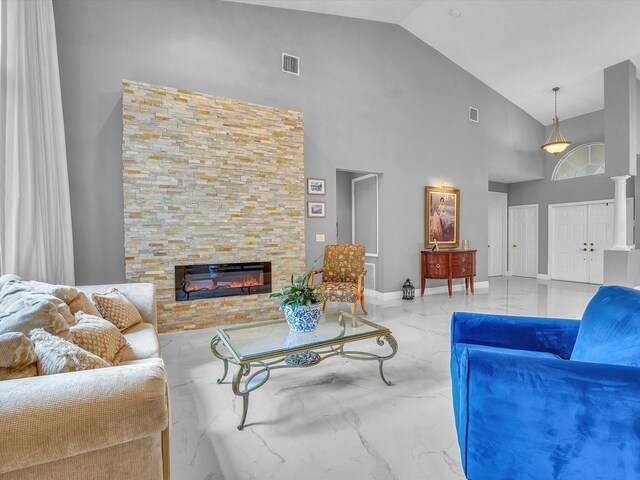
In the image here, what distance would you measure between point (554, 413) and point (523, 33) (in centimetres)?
600

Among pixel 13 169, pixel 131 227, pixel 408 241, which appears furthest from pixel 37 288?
pixel 408 241

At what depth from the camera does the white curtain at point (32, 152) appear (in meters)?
2.57

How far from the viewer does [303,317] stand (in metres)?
2.35

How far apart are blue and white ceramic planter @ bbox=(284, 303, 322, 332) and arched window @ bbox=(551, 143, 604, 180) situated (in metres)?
7.91

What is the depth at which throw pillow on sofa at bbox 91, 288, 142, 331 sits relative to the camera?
2341mm

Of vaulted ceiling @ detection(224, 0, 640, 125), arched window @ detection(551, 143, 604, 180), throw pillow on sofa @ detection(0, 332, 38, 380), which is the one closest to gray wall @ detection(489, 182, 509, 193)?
arched window @ detection(551, 143, 604, 180)

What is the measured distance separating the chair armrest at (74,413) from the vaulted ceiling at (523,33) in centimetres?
490

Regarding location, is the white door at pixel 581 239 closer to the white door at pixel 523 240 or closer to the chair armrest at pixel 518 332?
the white door at pixel 523 240

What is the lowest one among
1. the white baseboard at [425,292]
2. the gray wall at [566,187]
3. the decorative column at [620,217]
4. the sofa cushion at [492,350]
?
the white baseboard at [425,292]

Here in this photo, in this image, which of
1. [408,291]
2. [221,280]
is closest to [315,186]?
[221,280]

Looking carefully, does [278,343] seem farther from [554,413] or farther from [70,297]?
[554,413]

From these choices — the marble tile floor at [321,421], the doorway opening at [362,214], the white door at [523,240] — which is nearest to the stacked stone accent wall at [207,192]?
the marble tile floor at [321,421]

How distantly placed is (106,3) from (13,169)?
2.36m

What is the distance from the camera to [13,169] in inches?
103
